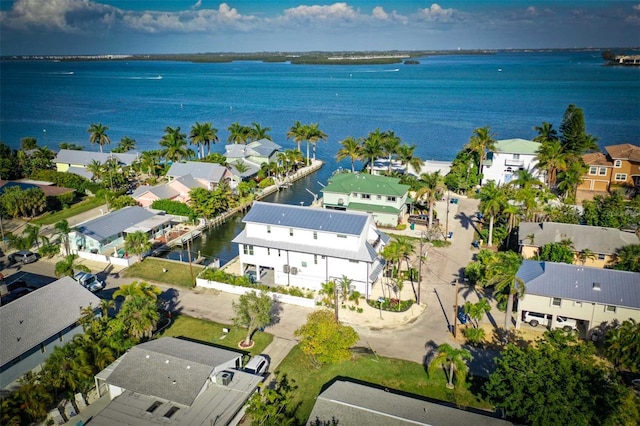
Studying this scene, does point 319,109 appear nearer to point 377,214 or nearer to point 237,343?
point 377,214

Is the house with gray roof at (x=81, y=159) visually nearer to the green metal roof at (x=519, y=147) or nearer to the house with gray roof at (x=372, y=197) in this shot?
the house with gray roof at (x=372, y=197)

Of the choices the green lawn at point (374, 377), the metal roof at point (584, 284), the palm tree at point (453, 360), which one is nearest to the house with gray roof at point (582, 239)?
the metal roof at point (584, 284)

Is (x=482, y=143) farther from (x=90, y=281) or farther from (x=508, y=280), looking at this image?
(x=90, y=281)

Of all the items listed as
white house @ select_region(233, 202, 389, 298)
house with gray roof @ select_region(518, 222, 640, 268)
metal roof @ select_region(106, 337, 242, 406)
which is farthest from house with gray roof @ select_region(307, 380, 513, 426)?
house with gray roof @ select_region(518, 222, 640, 268)

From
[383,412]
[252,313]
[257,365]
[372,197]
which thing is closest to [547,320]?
[383,412]

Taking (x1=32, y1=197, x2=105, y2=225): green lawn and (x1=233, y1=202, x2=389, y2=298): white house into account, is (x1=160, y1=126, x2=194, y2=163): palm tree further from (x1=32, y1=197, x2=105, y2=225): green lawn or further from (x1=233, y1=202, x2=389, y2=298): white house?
(x1=233, y1=202, x2=389, y2=298): white house

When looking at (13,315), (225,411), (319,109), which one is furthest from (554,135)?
(319,109)

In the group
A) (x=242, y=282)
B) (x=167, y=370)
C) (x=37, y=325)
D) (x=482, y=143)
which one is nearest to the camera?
(x=167, y=370)
